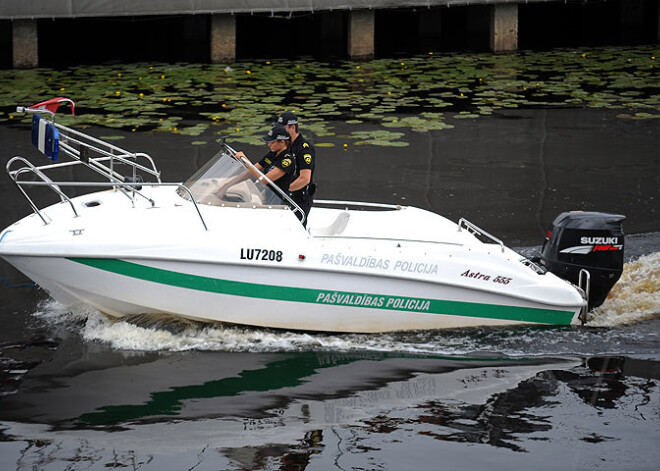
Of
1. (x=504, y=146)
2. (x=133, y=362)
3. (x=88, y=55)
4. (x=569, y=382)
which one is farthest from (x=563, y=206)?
(x=88, y=55)

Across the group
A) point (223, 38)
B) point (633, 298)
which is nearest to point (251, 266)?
point (633, 298)

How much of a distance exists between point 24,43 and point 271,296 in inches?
413

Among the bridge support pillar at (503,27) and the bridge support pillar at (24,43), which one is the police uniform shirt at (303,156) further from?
the bridge support pillar at (503,27)

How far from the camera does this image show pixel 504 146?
11570 millimetres

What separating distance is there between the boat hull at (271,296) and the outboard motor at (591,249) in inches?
10.4

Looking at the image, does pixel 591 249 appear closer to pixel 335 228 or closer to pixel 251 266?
pixel 335 228

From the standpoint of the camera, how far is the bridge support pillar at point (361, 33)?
1623 centimetres

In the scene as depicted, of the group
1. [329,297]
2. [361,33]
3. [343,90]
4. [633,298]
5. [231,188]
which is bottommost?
[633,298]

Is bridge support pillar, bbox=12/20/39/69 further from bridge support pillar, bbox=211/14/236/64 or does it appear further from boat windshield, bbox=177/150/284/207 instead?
boat windshield, bbox=177/150/284/207

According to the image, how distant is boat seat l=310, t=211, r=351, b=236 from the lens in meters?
7.10

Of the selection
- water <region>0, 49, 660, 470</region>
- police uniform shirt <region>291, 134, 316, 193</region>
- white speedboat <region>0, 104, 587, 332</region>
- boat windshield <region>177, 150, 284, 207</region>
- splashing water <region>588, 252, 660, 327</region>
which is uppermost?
police uniform shirt <region>291, 134, 316, 193</region>

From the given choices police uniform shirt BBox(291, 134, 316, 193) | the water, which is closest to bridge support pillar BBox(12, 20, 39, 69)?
the water

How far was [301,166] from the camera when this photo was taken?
6898 millimetres

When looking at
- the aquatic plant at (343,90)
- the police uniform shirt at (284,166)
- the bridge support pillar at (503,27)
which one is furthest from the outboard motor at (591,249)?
the bridge support pillar at (503,27)
